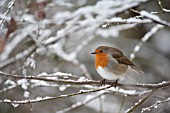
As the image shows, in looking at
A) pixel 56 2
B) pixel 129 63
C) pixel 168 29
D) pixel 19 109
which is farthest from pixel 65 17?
pixel 168 29

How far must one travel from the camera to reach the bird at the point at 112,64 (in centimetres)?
310

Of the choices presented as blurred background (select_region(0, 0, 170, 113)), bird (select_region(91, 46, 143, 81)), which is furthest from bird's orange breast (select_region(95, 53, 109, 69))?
blurred background (select_region(0, 0, 170, 113))

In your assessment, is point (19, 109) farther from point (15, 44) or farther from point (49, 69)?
point (15, 44)

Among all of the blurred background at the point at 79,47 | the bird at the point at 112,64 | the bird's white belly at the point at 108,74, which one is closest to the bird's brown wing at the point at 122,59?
the bird at the point at 112,64

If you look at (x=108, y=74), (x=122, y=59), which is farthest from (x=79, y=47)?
(x=108, y=74)

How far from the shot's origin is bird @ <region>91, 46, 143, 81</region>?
3.10m

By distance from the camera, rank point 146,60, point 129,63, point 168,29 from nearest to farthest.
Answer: point 129,63 → point 146,60 → point 168,29

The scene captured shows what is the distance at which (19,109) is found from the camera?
6566 millimetres

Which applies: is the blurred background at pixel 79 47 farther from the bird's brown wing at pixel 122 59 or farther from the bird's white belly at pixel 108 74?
the bird's white belly at pixel 108 74

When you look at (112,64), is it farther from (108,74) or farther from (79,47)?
(79,47)

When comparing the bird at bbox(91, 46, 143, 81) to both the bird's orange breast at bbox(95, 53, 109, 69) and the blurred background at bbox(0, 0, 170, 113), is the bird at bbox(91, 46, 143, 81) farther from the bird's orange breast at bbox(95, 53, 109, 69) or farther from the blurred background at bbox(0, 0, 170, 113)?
the blurred background at bbox(0, 0, 170, 113)

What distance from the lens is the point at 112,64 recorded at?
3.20m

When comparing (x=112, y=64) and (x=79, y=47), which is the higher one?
(x=79, y=47)

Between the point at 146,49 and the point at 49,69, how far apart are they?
83.9 inches
